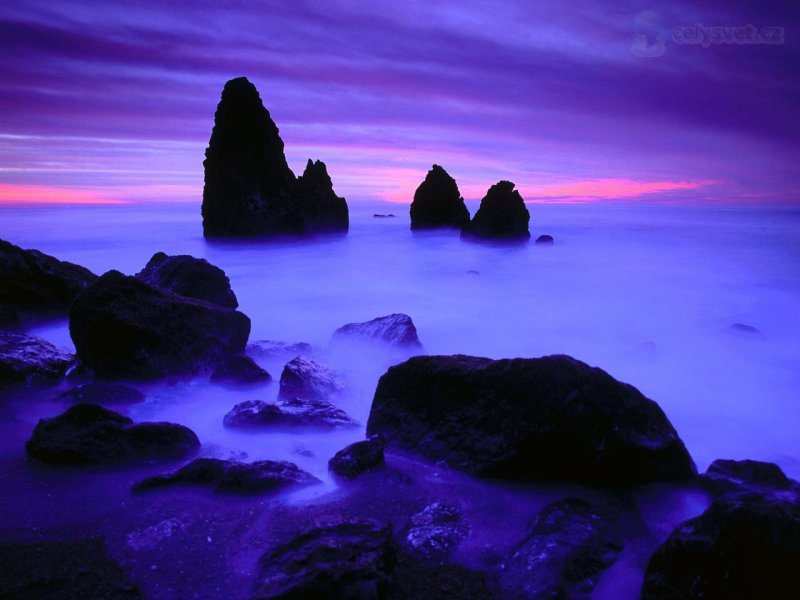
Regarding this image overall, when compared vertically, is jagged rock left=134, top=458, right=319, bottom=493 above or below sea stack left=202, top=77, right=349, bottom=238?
below

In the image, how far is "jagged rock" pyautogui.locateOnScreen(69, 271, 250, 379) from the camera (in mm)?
6316

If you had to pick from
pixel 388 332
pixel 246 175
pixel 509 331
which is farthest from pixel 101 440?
pixel 246 175

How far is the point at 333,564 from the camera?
2670 mm

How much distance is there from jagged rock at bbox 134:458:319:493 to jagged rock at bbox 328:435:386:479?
206 mm

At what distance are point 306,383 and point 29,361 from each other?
3.17 meters

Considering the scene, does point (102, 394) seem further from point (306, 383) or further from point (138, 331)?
point (306, 383)

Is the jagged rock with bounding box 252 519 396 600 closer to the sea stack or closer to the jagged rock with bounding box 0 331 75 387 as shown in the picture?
the jagged rock with bounding box 0 331 75 387

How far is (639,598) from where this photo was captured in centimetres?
287

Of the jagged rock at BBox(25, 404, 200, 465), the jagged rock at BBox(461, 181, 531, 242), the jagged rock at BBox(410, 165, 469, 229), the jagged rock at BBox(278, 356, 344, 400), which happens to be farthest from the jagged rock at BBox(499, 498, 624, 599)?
the jagged rock at BBox(410, 165, 469, 229)

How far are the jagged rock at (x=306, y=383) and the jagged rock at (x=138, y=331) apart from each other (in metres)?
1.31

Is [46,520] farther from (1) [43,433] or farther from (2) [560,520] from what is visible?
(2) [560,520]

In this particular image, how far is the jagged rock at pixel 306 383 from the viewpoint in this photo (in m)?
6.04

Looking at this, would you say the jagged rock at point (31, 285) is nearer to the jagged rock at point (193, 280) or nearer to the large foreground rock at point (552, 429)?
the jagged rock at point (193, 280)

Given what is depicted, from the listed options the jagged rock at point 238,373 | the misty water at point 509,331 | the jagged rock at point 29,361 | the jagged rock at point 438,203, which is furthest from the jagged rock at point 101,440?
the jagged rock at point 438,203
